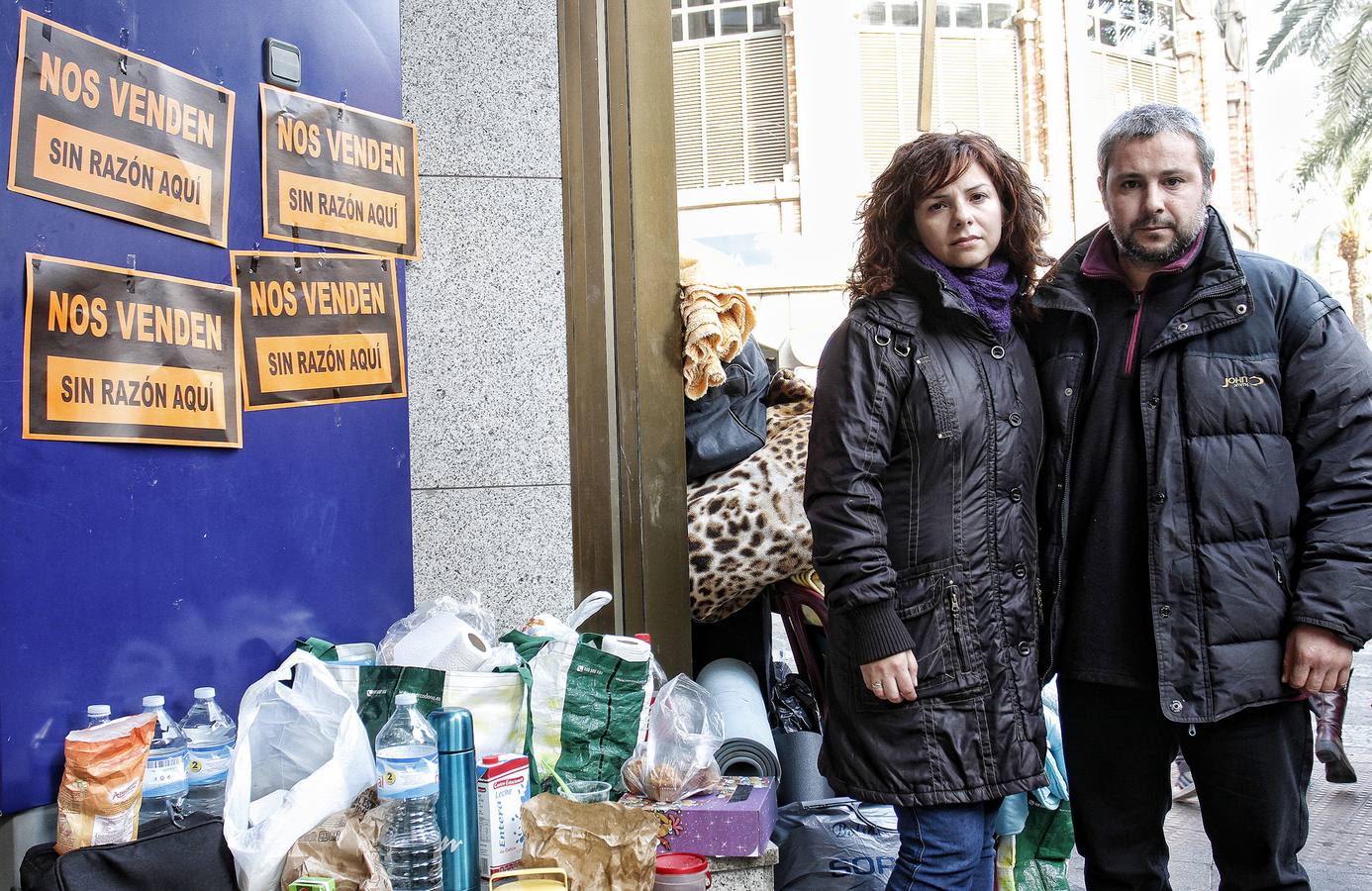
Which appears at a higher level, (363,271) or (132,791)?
(363,271)

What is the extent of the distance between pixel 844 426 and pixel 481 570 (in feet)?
4.80

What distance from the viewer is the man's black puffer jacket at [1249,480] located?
2.33 metres

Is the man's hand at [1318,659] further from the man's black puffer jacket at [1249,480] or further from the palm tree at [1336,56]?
the palm tree at [1336,56]

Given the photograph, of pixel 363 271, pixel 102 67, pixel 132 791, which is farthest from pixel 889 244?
pixel 132 791

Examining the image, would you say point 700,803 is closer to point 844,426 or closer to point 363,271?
point 844,426

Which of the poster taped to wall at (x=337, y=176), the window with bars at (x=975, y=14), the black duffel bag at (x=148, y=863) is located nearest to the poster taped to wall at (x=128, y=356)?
the poster taped to wall at (x=337, y=176)

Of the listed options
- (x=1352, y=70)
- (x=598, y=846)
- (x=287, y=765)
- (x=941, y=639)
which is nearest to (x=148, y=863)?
(x=287, y=765)

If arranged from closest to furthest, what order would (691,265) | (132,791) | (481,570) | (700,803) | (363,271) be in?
(132,791) < (700,803) < (363,271) < (481,570) < (691,265)

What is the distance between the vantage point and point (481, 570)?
3.44 m

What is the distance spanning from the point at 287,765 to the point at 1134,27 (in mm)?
22768

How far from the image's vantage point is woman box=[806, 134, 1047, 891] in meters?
2.33

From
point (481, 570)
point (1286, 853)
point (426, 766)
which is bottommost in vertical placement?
point (1286, 853)

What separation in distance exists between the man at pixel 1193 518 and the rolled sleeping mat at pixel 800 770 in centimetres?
Result: 115

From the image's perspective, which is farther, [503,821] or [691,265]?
[691,265]
